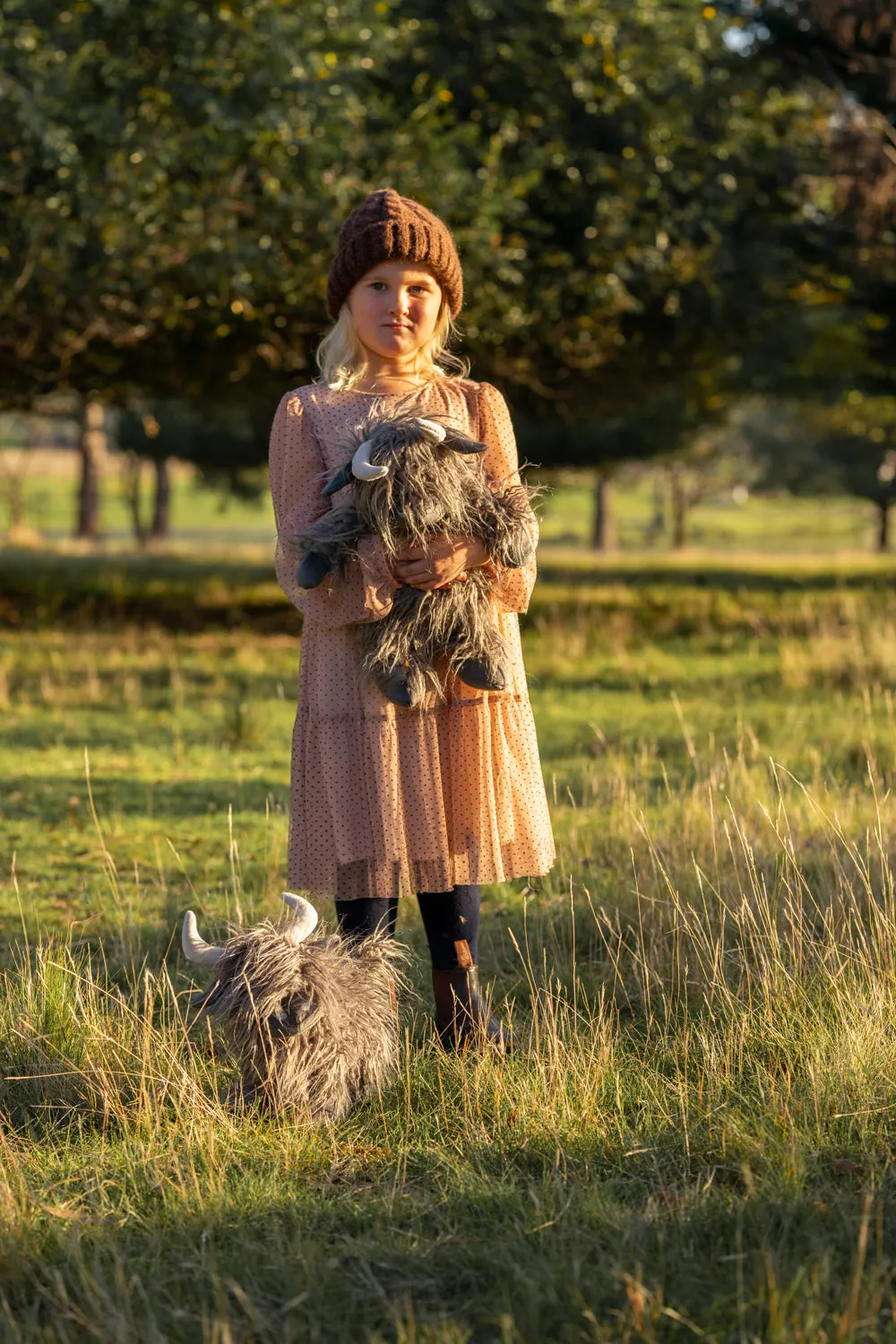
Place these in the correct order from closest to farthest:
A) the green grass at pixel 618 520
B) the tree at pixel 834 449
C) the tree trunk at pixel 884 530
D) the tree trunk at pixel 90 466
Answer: the tree trunk at pixel 90 466, the tree at pixel 834 449, the tree trunk at pixel 884 530, the green grass at pixel 618 520

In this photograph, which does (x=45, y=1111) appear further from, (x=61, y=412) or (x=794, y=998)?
(x=61, y=412)

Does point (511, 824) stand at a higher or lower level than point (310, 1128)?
higher

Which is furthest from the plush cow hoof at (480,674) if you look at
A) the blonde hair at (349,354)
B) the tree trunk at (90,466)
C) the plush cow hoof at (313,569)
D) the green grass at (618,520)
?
the green grass at (618,520)

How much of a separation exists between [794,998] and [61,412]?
21.6m

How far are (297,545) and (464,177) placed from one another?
898 centimetres

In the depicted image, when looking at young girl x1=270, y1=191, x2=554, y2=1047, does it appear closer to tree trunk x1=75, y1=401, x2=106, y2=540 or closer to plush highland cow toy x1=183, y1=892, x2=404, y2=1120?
plush highland cow toy x1=183, y1=892, x2=404, y2=1120

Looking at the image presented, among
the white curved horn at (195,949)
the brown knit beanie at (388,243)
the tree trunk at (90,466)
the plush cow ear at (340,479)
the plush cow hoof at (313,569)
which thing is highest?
the tree trunk at (90,466)

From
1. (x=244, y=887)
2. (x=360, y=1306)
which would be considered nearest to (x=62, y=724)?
(x=244, y=887)

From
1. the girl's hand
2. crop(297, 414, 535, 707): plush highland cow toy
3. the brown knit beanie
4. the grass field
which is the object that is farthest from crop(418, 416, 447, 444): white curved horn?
the grass field

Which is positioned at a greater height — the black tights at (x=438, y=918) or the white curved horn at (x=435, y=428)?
the white curved horn at (x=435, y=428)

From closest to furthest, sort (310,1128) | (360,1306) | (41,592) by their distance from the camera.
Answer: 1. (360,1306)
2. (310,1128)
3. (41,592)

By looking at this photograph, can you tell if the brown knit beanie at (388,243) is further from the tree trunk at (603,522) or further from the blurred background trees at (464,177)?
the tree trunk at (603,522)

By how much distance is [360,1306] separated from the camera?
259 centimetres

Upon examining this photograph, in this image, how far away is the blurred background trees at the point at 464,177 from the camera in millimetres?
10508
